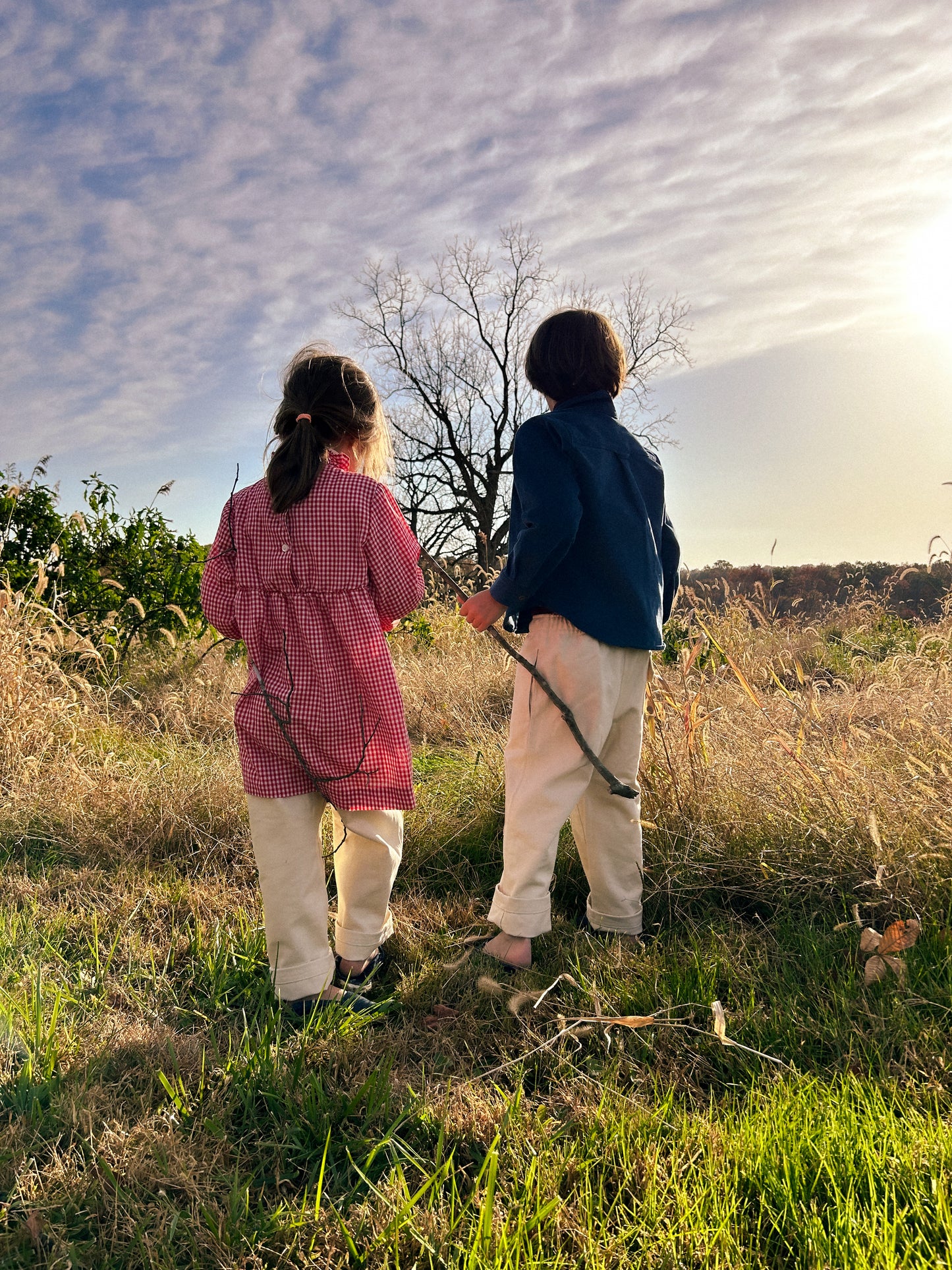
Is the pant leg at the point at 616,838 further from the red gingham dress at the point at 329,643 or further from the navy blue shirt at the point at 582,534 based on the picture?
the red gingham dress at the point at 329,643

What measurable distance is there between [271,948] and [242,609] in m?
0.90

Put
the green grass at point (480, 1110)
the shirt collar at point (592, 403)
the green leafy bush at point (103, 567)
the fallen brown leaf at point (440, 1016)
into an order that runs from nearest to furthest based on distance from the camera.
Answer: the green grass at point (480, 1110)
the fallen brown leaf at point (440, 1016)
the shirt collar at point (592, 403)
the green leafy bush at point (103, 567)

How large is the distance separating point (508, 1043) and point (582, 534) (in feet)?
4.33

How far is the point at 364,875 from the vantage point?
2.36m

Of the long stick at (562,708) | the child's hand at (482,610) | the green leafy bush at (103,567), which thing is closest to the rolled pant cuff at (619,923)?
the long stick at (562,708)

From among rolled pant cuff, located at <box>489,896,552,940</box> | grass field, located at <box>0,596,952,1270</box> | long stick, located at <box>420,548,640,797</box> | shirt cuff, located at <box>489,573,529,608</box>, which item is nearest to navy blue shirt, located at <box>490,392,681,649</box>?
shirt cuff, located at <box>489,573,529,608</box>

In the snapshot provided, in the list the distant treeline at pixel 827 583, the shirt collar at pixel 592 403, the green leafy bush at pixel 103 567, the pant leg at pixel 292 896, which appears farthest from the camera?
the distant treeline at pixel 827 583

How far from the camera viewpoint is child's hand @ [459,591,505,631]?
241cm

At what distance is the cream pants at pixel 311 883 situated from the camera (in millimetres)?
2275

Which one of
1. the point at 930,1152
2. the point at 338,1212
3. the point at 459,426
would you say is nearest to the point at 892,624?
the point at 930,1152

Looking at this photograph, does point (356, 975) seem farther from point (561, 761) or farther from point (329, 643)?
point (329, 643)

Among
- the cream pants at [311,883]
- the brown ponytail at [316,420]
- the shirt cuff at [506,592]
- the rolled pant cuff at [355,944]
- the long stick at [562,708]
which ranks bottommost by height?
the rolled pant cuff at [355,944]

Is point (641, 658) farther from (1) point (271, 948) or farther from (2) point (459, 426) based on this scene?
(2) point (459, 426)

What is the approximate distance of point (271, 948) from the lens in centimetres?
231
